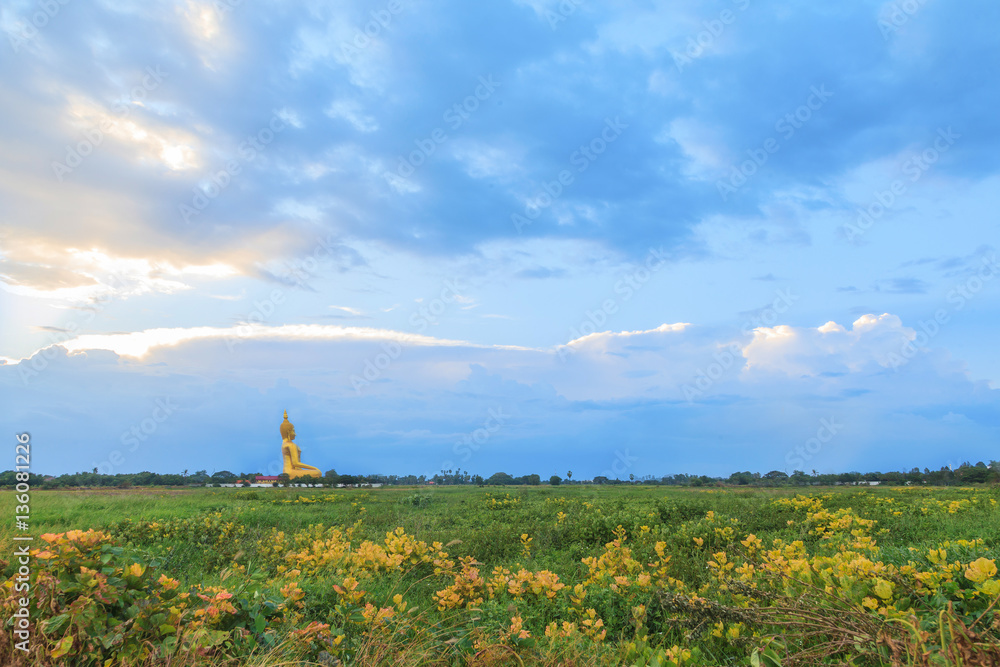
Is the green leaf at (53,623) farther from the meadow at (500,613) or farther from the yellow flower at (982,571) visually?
the yellow flower at (982,571)

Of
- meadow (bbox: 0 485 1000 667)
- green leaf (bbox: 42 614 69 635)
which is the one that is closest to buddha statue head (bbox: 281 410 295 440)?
meadow (bbox: 0 485 1000 667)

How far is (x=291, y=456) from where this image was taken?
128 feet

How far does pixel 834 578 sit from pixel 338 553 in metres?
5.07

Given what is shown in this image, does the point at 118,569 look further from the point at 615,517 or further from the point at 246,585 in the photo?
the point at 615,517

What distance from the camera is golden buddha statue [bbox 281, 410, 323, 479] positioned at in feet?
127

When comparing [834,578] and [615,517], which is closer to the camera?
[834,578]

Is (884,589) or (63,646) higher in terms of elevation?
(884,589)

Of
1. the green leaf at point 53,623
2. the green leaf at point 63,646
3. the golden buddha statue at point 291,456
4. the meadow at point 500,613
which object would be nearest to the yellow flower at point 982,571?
the meadow at point 500,613

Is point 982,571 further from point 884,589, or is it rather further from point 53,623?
point 53,623

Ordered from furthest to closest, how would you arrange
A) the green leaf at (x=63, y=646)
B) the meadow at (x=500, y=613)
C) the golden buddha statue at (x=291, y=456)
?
1. the golden buddha statue at (x=291, y=456)
2. the meadow at (x=500, y=613)
3. the green leaf at (x=63, y=646)

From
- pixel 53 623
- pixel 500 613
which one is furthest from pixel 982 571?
pixel 53 623

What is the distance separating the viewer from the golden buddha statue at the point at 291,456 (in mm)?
38562

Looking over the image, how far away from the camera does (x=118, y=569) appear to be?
363 centimetres

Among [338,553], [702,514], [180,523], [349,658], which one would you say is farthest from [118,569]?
[702,514]
